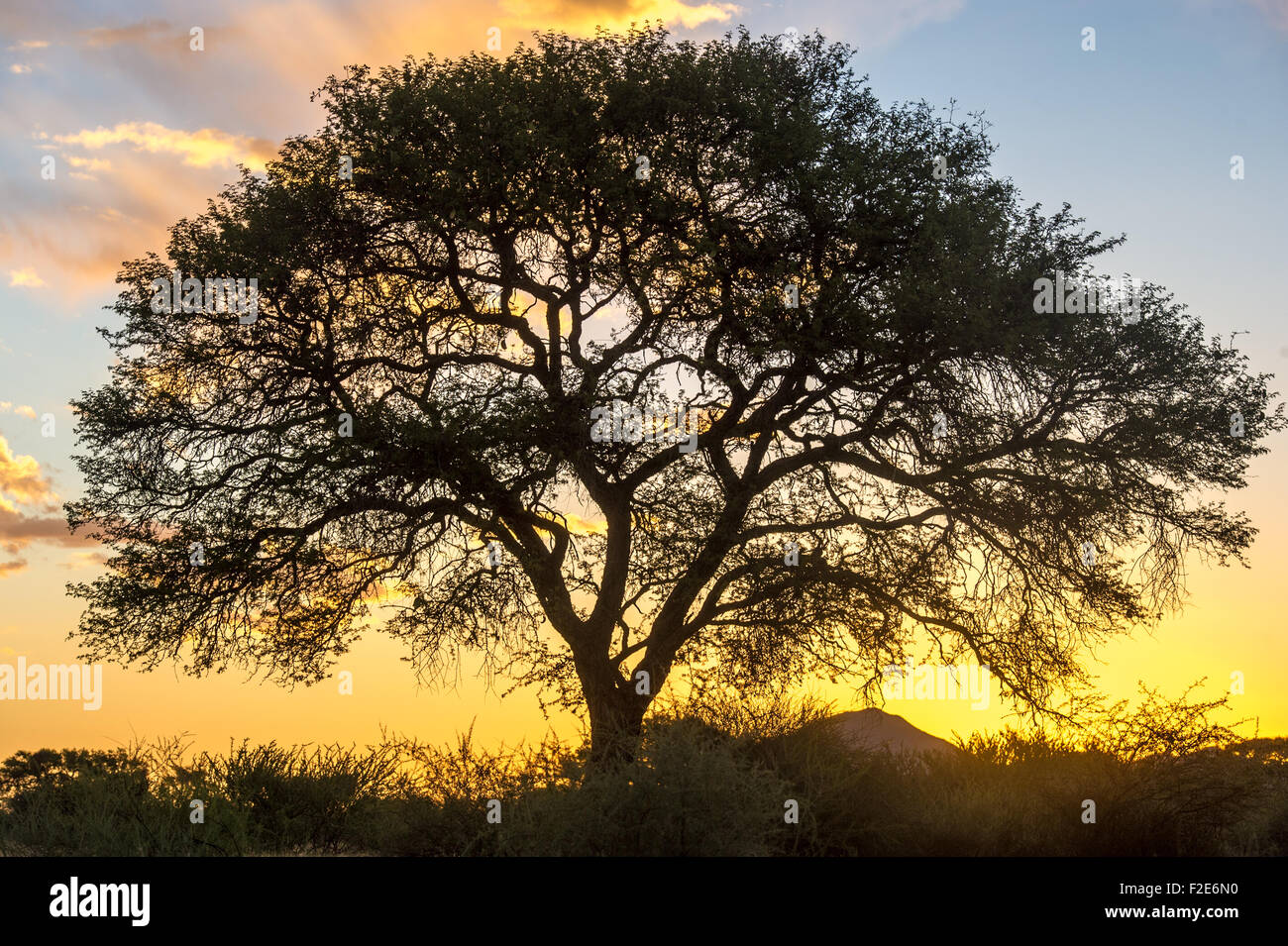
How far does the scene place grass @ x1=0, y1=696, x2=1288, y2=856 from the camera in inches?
484

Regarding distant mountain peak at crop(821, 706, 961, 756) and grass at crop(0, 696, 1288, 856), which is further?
distant mountain peak at crop(821, 706, 961, 756)

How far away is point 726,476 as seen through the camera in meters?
18.9

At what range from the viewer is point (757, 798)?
1070 centimetres

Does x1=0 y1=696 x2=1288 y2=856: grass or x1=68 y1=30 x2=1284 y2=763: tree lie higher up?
x1=68 y1=30 x2=1284 y2=763: tree

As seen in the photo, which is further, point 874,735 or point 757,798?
point 874,735

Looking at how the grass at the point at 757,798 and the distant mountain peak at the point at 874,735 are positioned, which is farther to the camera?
the distant mountain peak at the point at 874,735

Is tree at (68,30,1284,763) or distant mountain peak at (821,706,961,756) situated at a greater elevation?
tree at (68,30,1284,763)

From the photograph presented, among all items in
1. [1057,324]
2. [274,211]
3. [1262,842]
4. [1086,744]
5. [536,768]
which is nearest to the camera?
[536,768]

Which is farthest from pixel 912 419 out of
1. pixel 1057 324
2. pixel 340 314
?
pixel 340 314

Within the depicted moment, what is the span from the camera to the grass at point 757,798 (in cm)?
1228

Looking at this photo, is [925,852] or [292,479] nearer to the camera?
[925,852]

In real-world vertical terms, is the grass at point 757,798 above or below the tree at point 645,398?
below

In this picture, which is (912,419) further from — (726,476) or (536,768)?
(536,768)
